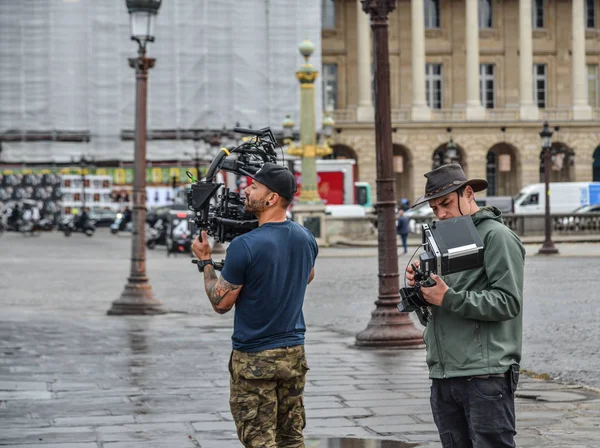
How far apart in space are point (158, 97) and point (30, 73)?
595 cm

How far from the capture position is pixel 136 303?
17.9m

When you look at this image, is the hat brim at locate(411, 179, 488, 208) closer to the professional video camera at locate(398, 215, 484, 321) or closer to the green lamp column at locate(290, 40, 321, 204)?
the professional video camera at locate(398, 215, 484, 321)

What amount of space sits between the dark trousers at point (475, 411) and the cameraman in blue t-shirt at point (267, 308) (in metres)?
0.72

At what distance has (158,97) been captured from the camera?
63.5 meters

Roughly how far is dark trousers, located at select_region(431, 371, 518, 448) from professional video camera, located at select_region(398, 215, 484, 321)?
39cm

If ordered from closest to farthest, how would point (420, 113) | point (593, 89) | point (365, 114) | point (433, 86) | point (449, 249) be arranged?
point (449, 249) → point (365, 114) → point (420, 113) → point (433, 86) → point (593, 89)

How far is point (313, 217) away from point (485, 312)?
36.2 metres

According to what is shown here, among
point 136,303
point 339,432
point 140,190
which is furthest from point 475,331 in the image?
point 140,190

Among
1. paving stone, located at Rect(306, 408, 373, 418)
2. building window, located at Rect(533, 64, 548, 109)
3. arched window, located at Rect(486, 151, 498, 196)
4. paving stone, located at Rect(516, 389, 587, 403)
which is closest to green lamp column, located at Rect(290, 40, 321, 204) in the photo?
paving stone, located at Rect(516, 389, 587, 403)

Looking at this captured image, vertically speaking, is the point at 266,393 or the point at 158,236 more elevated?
the point at 158,236

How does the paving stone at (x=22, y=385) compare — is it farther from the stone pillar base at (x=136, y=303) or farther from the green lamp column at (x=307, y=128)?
the green lamp column at (x=307, y=128)

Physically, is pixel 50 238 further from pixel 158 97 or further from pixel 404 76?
pixel 404 76

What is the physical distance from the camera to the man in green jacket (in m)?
5.07

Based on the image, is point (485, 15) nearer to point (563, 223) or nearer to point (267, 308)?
point (563, 223)
